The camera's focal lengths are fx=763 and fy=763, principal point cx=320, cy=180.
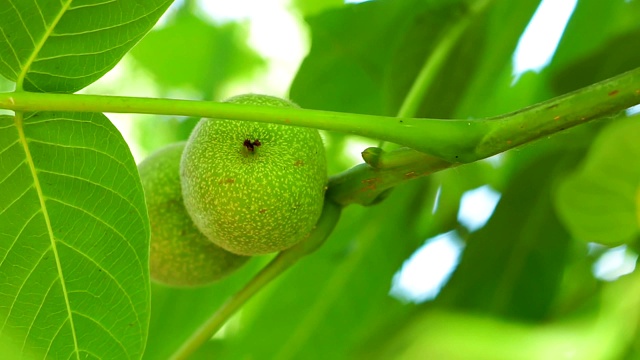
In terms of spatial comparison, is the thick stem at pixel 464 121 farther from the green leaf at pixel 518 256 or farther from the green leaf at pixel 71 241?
the green leaf at pixel 518 256

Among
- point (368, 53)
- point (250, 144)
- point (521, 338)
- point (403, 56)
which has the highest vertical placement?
point (368, 53)

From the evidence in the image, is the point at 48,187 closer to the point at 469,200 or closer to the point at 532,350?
the point at 532,350

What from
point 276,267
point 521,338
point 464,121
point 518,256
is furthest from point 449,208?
point 521,338

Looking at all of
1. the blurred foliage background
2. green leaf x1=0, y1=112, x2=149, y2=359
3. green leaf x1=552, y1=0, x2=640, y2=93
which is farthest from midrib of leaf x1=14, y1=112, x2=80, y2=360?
green leaf x1=552, y1=0, x2=640, y2=93

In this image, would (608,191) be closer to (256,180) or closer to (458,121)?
(458,121)

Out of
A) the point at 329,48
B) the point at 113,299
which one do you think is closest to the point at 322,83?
the point at 329,48

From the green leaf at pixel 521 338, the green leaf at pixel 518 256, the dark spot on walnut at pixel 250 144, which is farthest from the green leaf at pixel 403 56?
the green leaf at pixel 521 338
